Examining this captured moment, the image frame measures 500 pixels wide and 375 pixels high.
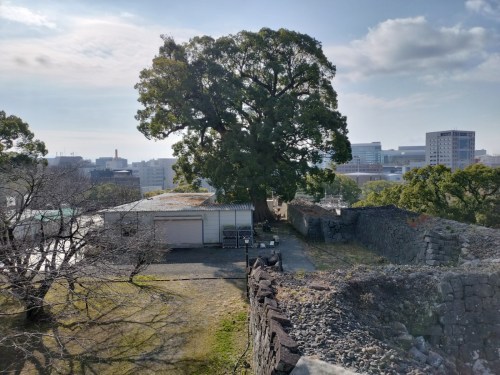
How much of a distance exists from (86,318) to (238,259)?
5621 mm

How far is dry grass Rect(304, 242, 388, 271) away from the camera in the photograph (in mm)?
11833

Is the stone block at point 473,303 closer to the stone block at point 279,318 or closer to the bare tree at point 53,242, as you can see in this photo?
the stone block at point 279,318

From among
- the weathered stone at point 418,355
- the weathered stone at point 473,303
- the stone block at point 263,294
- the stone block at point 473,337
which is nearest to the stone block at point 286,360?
the weathered stone at point 418,355

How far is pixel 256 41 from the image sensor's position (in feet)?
57.2

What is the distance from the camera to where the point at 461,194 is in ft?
53.7

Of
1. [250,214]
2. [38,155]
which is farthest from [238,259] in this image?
[38,155]

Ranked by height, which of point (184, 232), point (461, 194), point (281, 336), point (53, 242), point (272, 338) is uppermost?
point (461, 194)

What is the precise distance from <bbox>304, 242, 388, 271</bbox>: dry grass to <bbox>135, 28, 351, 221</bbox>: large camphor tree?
3.31 meters

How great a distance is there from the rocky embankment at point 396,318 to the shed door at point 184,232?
8582 mm

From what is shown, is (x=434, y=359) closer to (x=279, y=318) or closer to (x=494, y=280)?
(x=279, y=318)

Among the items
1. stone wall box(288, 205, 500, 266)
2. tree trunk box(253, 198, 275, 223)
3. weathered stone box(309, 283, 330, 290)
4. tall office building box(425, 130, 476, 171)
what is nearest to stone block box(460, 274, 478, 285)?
weathered stone box(309, 283, 330, 290)

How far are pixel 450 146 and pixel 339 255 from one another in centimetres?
11453

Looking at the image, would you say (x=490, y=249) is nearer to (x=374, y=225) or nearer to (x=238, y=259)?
(x=374, y=225)

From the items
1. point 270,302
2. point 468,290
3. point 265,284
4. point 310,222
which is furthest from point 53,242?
point 310,222
